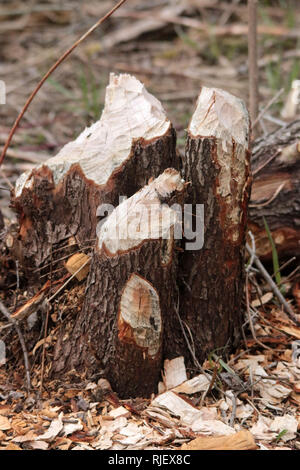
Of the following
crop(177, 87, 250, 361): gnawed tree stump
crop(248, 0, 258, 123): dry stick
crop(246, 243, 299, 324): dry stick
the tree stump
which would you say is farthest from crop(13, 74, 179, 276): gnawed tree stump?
crop(248, 0, 258, 123): dry stick

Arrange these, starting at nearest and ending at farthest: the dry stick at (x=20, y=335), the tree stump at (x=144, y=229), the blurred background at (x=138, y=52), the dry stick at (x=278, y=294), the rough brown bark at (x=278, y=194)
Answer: the tree stump at (x=144, y=229) → the dry stick at (x=20, y=335) → the dry stick at (x=278, y=294) → the rough brown bark at (x=278, y=194) → the blurred background at (x=138, y=52)

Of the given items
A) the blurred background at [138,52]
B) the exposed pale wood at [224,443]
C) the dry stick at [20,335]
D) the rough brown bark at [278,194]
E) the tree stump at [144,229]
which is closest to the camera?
the exposed pale wood at [224,443]

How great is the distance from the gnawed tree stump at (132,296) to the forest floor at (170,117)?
0.07 meters

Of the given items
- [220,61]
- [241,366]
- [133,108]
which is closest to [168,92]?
[220,61]

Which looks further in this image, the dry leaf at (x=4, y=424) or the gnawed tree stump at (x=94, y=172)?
the gnawed tree stump at (x=94, y=172)

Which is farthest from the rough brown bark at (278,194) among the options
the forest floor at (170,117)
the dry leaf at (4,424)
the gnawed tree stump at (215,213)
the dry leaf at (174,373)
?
the dry leaf at (4,424)

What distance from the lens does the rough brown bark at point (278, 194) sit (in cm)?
251

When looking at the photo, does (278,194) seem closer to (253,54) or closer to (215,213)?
(253,54)

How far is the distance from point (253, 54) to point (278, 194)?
0.62m

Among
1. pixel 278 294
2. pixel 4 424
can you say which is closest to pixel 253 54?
pixel 278 294

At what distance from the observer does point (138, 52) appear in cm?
527

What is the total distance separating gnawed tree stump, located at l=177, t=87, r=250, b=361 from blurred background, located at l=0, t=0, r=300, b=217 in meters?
2.15

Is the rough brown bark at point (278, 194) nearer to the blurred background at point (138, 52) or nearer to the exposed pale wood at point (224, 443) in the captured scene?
the exposed pale wood at point (224, 443)

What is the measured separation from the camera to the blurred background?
14.3ft
